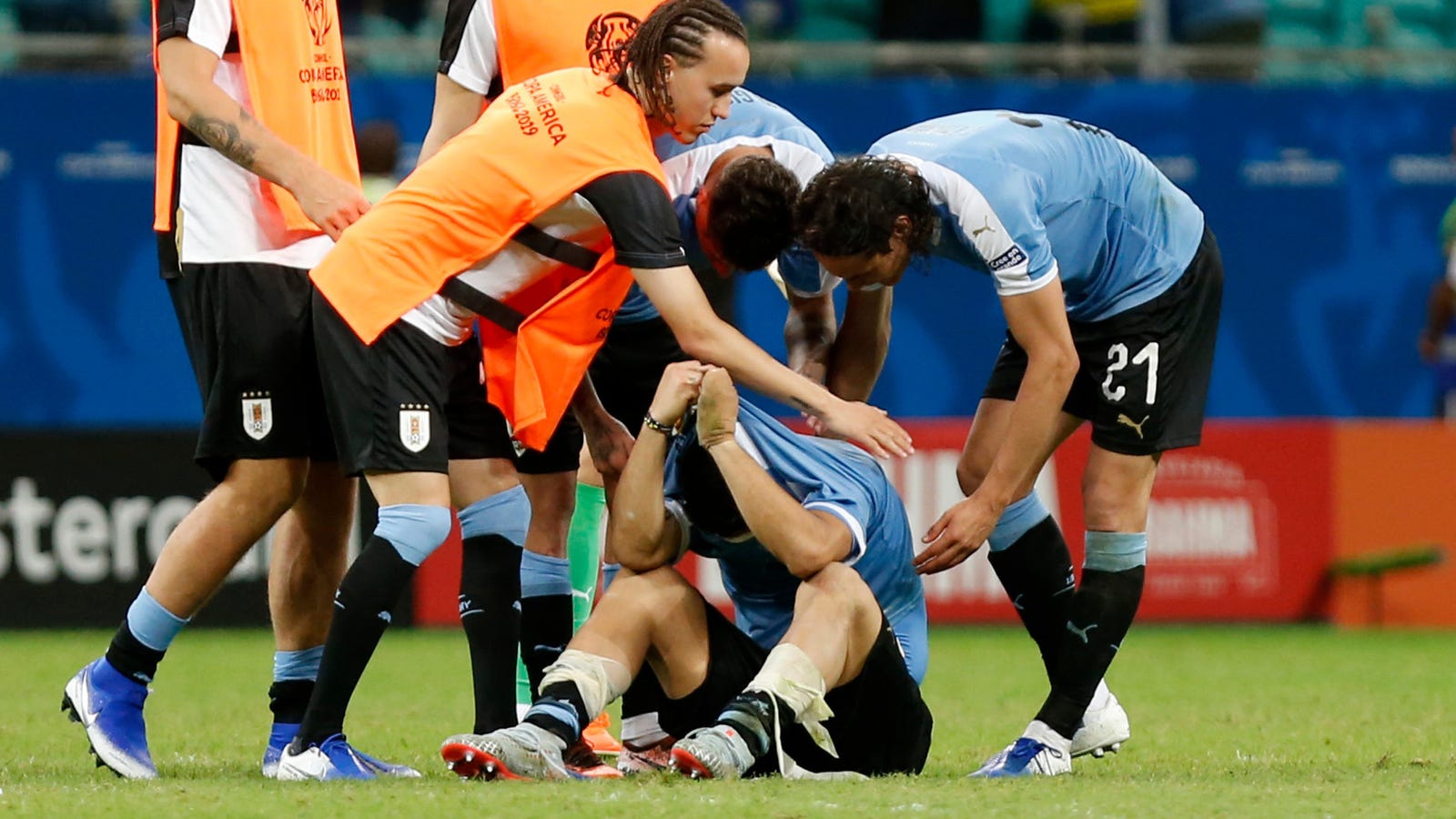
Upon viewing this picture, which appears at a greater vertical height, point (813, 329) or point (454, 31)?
point (454, 31)

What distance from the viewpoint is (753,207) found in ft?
14.8

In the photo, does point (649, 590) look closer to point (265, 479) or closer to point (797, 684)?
point (797, 684)

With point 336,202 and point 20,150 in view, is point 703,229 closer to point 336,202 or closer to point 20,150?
point 336,202

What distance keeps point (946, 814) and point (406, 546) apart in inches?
53.9

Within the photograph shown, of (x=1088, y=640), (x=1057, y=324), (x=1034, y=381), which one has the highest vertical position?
(x=1057, y=324)

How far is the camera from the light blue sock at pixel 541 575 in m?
5.23

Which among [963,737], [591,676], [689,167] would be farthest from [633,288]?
[963,737]

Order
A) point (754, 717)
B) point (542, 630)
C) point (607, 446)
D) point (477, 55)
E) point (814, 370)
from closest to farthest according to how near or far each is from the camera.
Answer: point (754, 717)
point (607, 446)
point (814, 370)
point (542, 630)
point (477, 55)

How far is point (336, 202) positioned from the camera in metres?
4.68

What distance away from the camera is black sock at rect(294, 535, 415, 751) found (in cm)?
439

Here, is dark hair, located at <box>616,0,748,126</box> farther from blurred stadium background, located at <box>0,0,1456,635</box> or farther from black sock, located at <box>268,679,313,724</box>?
blurred stadium background, located at <box>0,0,1456,635</box>

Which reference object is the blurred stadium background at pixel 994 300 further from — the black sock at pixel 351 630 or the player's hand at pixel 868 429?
the player's hand at pixel 868 429

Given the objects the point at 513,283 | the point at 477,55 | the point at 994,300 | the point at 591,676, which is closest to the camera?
the point at 591,676

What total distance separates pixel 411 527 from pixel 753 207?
1.02 metres
